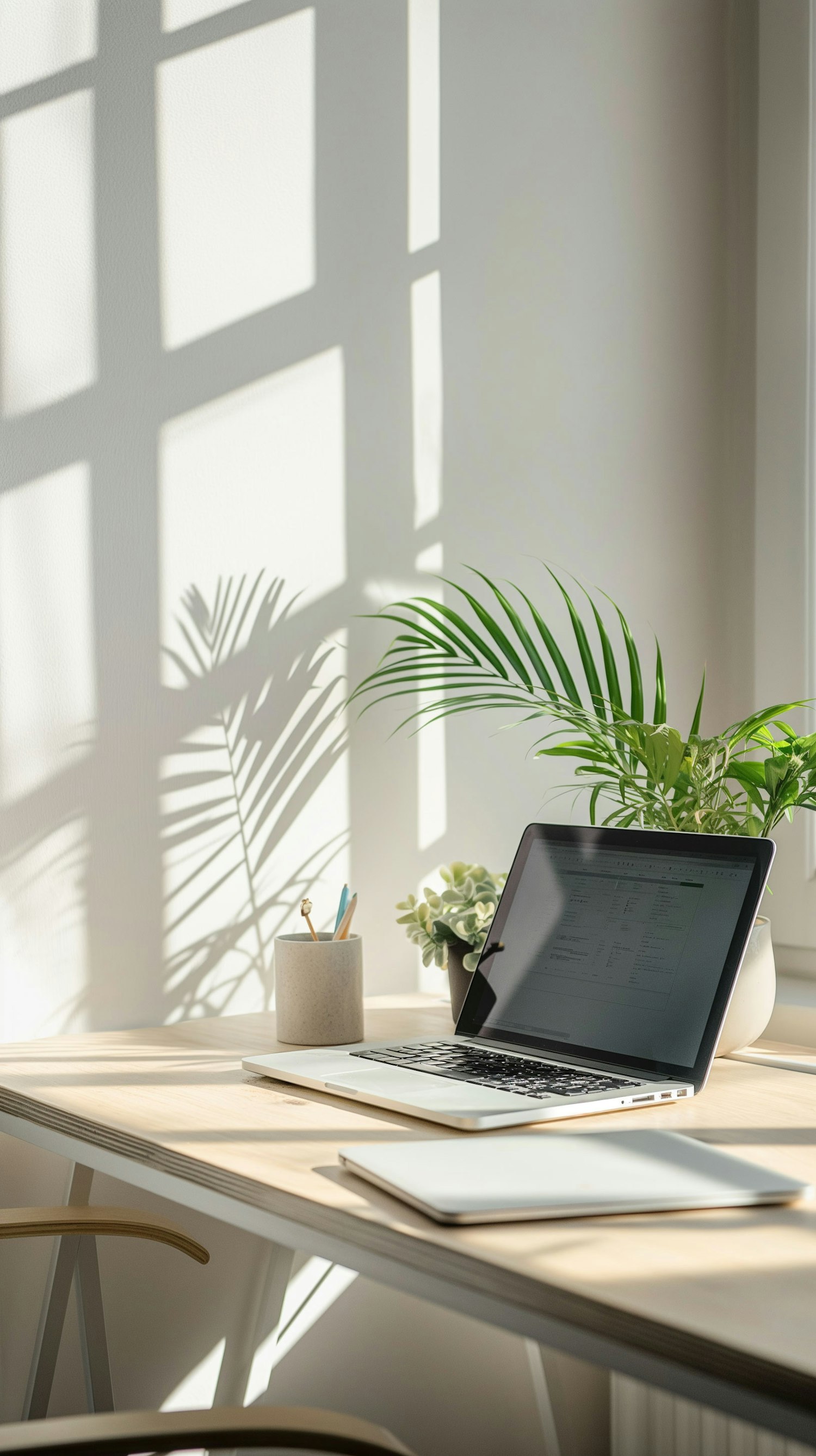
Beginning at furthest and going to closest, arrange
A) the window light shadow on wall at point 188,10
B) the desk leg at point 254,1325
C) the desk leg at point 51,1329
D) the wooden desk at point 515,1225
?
the window light shadow on wall at point 188,10
the desk leg at point 51,1329
the desk leg at point 254,1325
the wooden desk at point 515,1225

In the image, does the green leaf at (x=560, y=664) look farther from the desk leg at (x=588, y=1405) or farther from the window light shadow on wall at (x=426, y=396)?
the desk leg at (x=588, y=1405)

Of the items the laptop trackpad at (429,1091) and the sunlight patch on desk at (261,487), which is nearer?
the laptop trackpad at (429,1091)

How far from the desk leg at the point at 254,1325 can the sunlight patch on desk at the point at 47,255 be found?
0.86m

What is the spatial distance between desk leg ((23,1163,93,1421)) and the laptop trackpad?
0.34 metres

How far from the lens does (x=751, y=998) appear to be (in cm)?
133

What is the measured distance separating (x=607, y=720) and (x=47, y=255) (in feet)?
3.04

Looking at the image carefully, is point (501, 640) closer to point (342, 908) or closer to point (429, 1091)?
point (342, 908)

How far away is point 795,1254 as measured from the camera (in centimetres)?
75

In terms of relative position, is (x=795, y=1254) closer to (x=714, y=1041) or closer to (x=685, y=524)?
(x=714, y=1041)

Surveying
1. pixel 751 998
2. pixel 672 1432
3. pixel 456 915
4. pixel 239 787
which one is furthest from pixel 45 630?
pixel 672 1432

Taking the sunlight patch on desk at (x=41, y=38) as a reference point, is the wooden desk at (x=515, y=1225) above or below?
below

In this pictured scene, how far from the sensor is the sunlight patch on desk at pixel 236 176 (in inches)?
59.6

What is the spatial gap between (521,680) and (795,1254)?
1.14m

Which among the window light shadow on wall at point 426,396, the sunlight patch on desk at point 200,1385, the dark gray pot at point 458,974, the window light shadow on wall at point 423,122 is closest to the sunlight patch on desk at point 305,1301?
the sunlight patch on desk at point 200,1385
